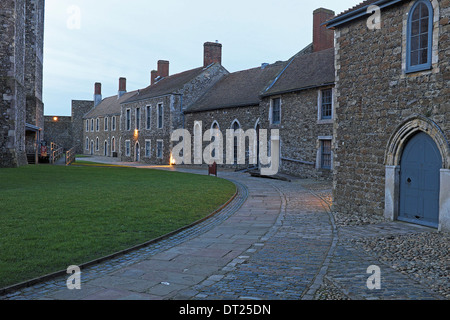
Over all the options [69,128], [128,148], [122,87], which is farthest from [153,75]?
[69,128]

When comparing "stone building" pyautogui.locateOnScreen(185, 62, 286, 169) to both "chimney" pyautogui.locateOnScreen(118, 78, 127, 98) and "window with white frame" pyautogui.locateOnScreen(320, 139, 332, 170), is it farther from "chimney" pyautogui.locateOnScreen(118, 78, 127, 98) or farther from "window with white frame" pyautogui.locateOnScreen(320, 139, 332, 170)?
"chimney" pyautogui.locateOnScreen(118, 78, 127, 98)

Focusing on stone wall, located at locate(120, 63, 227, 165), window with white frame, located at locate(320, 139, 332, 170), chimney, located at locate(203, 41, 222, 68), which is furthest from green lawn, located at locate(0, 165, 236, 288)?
chimney, located at locate(203, 41, 222, 68)

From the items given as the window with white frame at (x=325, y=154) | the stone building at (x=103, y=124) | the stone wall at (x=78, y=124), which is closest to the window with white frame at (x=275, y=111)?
the window with white frame at (x=325, y=154)

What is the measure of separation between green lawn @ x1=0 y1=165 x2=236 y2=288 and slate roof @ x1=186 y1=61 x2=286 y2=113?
15.0 m

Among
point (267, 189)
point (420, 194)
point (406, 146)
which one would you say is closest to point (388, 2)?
point (406, 146)

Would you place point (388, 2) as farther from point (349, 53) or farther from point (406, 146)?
point (406, 146)

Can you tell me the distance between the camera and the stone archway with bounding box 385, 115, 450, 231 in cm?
868

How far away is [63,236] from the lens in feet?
24.5

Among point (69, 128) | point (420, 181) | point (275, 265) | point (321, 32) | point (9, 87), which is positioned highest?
point (321, 32)

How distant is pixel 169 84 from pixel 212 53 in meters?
5.79

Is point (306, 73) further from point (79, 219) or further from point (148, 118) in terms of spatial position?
point (148, 118)

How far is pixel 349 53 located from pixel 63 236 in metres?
9.19

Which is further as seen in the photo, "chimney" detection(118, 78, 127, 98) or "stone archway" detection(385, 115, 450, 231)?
"chimney" detection(118, 78, 127, 98)

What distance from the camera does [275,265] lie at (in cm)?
616
